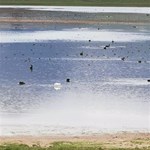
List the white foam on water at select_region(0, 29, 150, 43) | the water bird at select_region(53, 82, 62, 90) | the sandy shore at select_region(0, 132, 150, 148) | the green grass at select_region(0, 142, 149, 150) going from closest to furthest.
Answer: the green grass at select_region(0, 142, 149, 150) < the sandy shore at select_region(0, 132, 150, 148) < the water bird at select_region(53, 82, 62, 90) < the white foam on water at select_region(0, 29, 150, 43)

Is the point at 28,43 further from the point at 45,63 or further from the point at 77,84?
the point at 77,84

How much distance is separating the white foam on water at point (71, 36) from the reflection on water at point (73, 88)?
6733 mm

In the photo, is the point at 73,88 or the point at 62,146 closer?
the point at 62,146

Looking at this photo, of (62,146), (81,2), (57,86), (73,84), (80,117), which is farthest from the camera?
(81,2)

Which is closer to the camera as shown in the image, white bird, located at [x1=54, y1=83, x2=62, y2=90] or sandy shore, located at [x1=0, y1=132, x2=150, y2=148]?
sandy shore, located at [x1=0, y1=132, x2=150, y2=148]

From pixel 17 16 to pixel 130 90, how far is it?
262 feet

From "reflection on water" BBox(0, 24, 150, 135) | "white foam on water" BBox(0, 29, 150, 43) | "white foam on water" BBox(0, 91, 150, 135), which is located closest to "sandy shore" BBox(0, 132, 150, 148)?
"white foam on water" BBox(0, 91, 150, 135)

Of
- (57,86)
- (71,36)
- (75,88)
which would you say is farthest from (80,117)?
(71,36)

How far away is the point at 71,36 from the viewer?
8169 cm

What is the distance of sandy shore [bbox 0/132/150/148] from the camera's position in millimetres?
24938

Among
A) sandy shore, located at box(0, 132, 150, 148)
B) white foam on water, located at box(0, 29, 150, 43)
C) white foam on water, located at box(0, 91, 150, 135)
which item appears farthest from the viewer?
white foam on water, located at box(0, 29, 150, 43)

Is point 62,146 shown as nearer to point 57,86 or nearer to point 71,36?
point 57,86

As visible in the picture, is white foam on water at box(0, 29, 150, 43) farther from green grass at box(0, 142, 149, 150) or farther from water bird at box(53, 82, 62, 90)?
green grass at box(0, 142, 149, 150)

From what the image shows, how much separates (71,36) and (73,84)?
129ft
